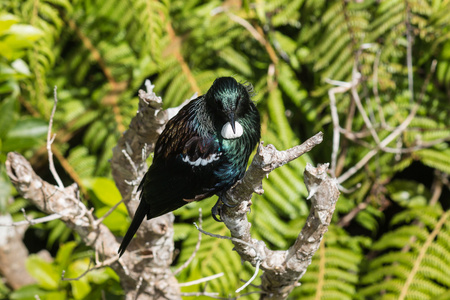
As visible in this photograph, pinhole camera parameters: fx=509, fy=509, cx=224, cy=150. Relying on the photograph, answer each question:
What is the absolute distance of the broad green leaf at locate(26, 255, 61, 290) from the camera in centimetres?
201

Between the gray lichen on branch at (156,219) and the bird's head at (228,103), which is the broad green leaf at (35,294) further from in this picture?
the bird's head at (228,103)

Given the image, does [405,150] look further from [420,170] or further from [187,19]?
[187,19]

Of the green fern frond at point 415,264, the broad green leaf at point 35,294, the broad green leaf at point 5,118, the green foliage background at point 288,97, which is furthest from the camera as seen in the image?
the green foliage background at point 288,97

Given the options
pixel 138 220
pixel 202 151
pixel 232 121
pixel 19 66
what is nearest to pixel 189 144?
pixel 202 151

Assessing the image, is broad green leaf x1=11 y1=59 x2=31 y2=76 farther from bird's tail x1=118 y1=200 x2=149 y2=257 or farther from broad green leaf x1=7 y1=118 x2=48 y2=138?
bird's tail x1=118 y1=200 x2=149 y2=257

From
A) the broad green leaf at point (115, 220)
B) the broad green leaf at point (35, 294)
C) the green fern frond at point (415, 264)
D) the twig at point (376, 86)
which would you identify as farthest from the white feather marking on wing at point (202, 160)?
the green fern frond at point (415, 264)

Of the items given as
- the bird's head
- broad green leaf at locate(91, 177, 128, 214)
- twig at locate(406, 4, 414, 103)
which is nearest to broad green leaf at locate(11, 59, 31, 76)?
broad green leaf at locate(91, 177, 128, 214)

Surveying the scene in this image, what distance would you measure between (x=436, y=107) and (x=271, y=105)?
2.68ft

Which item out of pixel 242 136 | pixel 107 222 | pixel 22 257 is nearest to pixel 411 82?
pixel 242 136

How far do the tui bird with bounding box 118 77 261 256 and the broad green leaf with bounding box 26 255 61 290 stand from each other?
783 mm

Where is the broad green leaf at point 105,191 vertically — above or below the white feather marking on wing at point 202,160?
below

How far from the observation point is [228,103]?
1.28 metres

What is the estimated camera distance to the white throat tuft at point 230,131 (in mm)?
1319

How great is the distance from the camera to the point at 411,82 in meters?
2.40
